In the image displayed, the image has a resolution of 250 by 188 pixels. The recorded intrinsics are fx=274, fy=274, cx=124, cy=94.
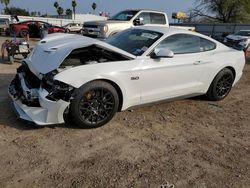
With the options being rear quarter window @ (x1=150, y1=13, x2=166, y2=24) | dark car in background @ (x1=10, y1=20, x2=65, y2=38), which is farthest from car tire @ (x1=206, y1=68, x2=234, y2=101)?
dark car in background @ (x1=10, y1=20, x2=65, y2=38)

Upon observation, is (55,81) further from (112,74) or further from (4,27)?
(4,27)

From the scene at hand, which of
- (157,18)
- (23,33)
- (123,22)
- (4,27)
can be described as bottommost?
(23,33)

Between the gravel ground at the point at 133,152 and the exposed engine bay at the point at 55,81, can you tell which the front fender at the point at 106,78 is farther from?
the gravel ground at the point at 133,152

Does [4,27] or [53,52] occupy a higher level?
[53,52]

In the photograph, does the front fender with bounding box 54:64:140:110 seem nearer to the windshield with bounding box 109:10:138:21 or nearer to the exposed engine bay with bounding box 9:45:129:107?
the exposed engine bay with bounding box 9:45:129:107

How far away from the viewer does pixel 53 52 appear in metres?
4.20

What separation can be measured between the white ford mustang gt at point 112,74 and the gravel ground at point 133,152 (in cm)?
30

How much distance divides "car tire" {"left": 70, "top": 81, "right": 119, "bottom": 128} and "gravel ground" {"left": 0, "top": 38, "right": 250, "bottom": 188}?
0.15 m

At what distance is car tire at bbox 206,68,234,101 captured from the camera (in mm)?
5512

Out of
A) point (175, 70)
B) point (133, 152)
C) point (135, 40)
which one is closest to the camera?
point (133, 152)

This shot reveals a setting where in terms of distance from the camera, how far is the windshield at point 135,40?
4613mm

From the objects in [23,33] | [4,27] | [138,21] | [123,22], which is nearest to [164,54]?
[123,22]

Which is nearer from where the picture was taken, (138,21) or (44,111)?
(44,111)

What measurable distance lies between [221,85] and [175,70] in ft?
4.96
